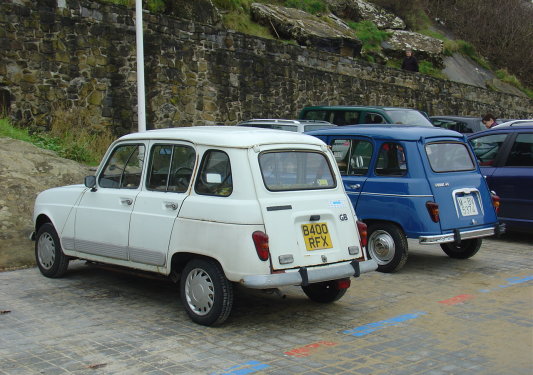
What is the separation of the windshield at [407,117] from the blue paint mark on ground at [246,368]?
1136cm

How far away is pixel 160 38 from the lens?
17.2 m

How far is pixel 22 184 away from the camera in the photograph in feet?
34.4

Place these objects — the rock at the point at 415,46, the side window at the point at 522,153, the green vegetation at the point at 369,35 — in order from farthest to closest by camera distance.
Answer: the rock at the point at 415,46 < the green vegetation at the point at 369,35 < the side window at the point at 522,153

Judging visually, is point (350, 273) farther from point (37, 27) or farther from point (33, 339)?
point (37, 27)

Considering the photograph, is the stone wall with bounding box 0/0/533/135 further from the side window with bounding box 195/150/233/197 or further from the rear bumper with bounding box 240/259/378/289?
the rear bumper with bounding box 240/259/378/289

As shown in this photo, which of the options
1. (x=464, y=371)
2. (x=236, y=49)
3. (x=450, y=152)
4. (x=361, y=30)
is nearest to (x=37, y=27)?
(x=236, y=49)

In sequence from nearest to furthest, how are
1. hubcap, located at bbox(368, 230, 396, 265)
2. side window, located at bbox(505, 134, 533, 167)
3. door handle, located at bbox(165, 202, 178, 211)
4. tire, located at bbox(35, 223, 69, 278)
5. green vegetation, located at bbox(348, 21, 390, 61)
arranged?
door handle, located at bbox(165, 202, 178, 211) → tire, located at bbox(35, 223, 69, 278) → hubcap, located at bbox(368, 230, 396, 265) → side window, located at bbox(505, 134, 533, 167) → green vegetation, located at bbox(348, 21, 390, 61)

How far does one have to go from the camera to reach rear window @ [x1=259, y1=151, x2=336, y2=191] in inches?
266

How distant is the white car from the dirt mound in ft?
6.05

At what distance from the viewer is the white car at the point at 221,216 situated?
6387 millimetres

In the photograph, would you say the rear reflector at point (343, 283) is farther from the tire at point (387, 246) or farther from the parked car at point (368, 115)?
the parked car at point (368, 115)

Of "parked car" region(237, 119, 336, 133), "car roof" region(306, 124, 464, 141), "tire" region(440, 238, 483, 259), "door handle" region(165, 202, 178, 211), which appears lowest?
"tire" region(440, 238, 483, 259)

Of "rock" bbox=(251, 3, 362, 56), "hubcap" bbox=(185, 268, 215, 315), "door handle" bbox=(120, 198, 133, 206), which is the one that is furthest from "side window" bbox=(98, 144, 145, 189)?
"rock" bbox=(251, 3, 362, 56)

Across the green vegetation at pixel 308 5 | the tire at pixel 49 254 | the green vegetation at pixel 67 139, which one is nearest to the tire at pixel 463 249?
the tire at pixel 49 254
